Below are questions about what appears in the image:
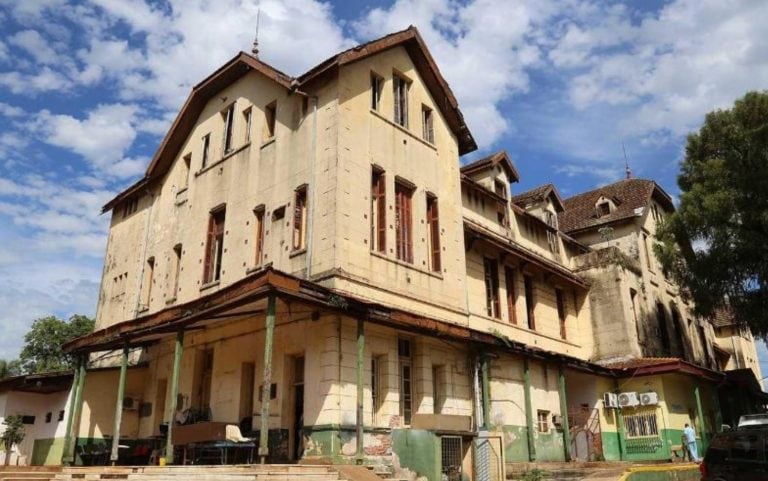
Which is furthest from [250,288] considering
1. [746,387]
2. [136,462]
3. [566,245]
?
[746,387]

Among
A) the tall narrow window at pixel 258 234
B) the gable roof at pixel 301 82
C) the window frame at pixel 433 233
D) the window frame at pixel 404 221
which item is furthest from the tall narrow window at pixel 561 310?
the tall narrow window at pixel 258 234

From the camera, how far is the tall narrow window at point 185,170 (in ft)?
71.7

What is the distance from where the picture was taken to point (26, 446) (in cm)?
2056

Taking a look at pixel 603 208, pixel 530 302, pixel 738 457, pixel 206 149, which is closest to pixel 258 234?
pixel 206 149

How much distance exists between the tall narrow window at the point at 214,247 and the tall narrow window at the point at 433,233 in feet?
20.9

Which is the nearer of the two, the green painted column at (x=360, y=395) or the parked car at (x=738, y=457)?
the parked car at (x=738, y=457)

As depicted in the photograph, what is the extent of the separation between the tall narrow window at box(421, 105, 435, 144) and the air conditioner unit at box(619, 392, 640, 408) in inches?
479

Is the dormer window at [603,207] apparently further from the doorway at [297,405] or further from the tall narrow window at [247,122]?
the doorway at [297,405]

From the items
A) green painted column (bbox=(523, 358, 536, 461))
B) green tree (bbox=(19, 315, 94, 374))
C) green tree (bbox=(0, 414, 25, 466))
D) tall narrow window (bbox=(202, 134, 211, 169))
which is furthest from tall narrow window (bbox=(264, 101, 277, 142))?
green tree (bbox=(19, 315, 94, 374))

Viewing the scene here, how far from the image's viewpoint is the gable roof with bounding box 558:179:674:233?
3022cm

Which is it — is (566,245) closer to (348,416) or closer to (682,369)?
(682,369)

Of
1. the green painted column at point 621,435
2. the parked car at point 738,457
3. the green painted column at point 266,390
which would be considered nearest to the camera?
the parked car at point 738,457

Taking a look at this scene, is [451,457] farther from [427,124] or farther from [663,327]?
[663,327]

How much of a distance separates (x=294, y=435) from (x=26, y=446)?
1150cm
